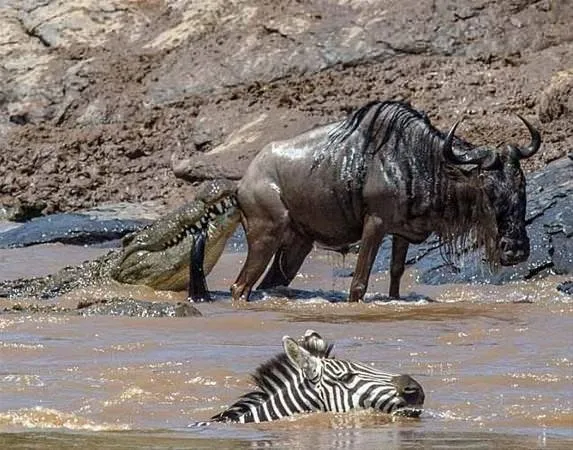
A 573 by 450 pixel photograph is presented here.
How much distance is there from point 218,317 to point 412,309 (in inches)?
60.8

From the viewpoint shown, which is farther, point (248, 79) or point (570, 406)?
point (248, 79)

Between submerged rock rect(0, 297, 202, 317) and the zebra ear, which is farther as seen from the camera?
submerged rock rect(0, 297, 202, 317)

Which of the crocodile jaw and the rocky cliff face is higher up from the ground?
the rocky cliff face

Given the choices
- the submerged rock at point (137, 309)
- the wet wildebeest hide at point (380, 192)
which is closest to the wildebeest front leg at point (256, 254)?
the wet wildebeest hide at point (380, 192)

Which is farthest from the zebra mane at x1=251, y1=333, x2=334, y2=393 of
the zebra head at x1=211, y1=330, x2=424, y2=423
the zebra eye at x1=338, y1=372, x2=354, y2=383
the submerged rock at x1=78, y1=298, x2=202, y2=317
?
the submerged rock at x1=78, y1=298, x2=202, y2=317

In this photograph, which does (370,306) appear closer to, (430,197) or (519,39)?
(430,197)

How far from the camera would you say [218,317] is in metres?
12.8

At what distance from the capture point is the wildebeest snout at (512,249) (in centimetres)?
1437

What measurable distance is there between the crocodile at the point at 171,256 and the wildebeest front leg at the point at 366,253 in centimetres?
131

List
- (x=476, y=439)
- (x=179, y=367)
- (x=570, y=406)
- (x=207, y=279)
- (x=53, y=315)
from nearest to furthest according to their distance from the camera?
(x=476, y=439), (x=570, y=406), (x=179, y=367), (x=53, y=315), (x=207, y=279)

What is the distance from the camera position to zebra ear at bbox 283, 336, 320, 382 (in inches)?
294

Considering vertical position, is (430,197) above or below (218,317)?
above

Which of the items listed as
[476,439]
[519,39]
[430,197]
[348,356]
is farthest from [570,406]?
[519,39]

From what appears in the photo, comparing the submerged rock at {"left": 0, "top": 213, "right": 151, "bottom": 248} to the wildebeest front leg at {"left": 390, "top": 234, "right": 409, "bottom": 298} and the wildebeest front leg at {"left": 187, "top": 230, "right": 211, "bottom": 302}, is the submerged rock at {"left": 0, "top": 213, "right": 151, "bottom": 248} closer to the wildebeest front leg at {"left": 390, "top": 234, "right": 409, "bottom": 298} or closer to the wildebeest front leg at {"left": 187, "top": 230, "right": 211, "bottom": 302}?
the wildebeest front leg at {"left": 187, "top": 230, "right": 211, "bottom": 302}
